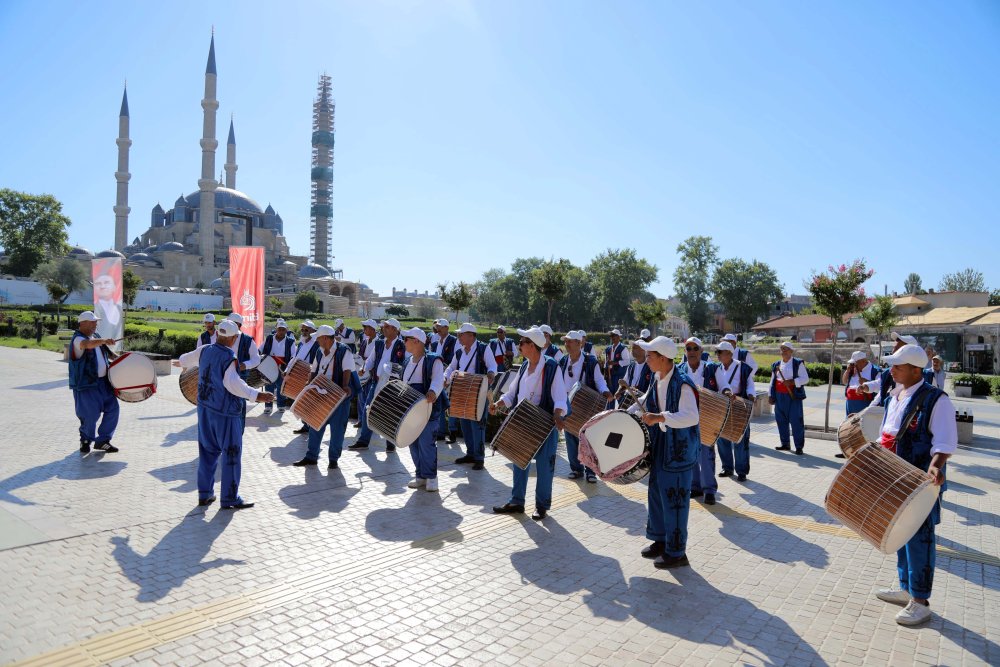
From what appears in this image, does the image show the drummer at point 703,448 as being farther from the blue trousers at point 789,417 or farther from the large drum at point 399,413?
the blue trousers at point 789,417

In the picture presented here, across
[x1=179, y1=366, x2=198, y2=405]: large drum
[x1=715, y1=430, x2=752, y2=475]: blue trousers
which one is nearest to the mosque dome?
[x1=179, y1=366, x2=198, y2=405]: large drum

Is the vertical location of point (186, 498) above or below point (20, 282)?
below

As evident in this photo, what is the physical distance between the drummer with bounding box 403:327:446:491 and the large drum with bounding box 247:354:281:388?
4.46m

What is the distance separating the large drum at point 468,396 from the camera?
28.8 feet

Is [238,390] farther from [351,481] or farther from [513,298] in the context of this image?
[513,298]

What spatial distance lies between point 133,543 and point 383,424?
105 inches

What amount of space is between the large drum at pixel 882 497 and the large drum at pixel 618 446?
4.72 ft

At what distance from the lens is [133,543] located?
5.58 m

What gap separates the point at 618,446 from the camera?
17.3 feet

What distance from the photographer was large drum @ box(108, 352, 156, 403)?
9164 millimetres

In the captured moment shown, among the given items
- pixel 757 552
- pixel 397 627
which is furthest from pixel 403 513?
pixel 757 552

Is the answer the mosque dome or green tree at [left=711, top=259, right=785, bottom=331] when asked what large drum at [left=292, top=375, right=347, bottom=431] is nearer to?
green tree at [left=711, top=259, right=785, bottom=331]

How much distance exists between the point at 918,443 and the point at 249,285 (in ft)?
50.5

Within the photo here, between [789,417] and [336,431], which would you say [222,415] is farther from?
[789,417]
